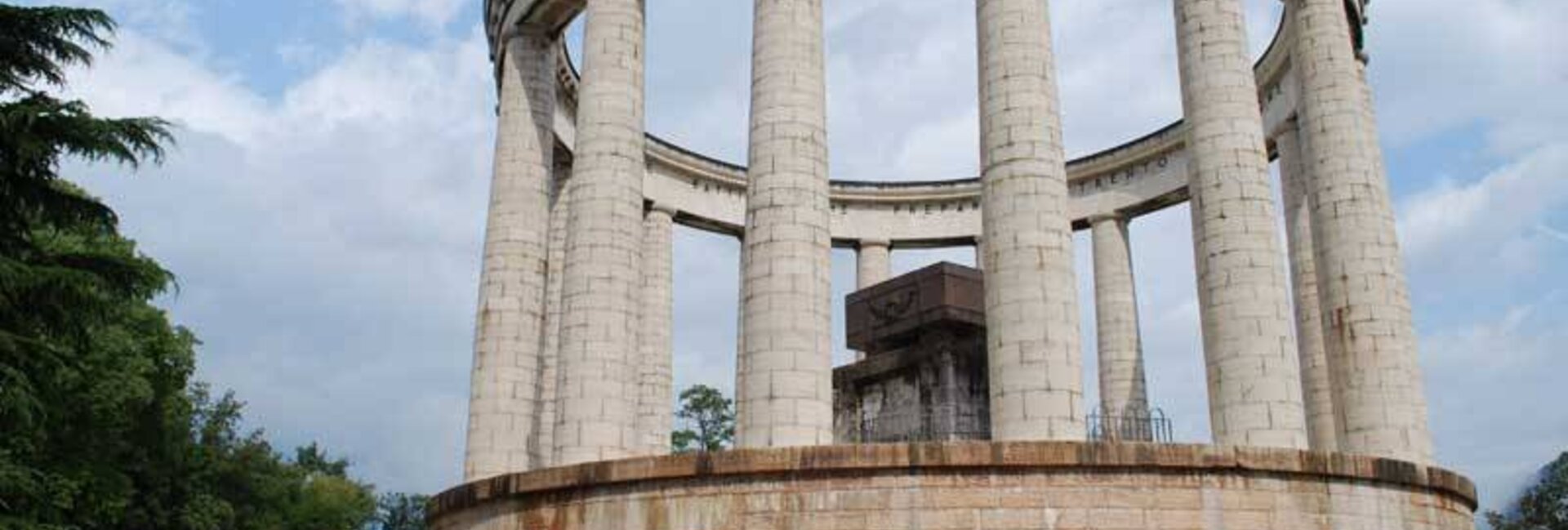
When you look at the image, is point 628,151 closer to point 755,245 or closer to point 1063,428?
point 755,245

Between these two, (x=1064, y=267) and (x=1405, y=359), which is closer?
(x=1064, y=267)

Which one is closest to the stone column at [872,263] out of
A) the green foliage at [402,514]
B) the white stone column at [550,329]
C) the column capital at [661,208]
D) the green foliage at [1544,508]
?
the column capital at [661,208]

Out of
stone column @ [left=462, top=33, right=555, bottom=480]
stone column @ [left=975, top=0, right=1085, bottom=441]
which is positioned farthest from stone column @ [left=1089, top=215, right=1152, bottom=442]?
stone column @ [left=462, top=33, right=555, bottom=480]

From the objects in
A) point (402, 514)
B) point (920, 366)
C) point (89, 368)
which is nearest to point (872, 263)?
point (920, 366)

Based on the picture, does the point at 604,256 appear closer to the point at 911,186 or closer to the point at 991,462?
the point at 991,462

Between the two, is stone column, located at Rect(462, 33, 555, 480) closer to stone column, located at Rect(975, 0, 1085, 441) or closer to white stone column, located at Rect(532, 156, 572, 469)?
white stone column, located at Rect(532, 156, 572, 469)

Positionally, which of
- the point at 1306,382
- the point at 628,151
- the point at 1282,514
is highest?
the point at 628,151

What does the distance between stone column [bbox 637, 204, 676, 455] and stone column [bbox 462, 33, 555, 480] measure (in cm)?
545

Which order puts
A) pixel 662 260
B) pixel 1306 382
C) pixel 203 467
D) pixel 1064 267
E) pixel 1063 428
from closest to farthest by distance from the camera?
pixel 1063 428
pixel 1064 267
pixel 1306 382
pixel 662 260
pixel 203 467

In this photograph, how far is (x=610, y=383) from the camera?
3241 cm

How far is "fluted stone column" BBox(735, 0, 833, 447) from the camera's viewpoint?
1102 inches

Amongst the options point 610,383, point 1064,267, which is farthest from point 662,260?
point 1064,267

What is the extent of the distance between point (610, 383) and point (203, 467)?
27.2 m

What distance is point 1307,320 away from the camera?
3625 cm
